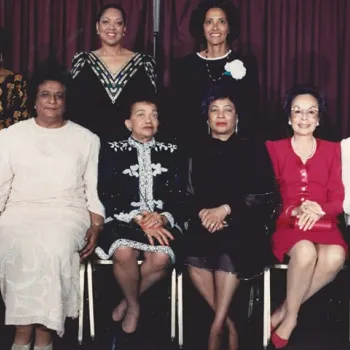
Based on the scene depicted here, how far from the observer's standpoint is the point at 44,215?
3338 millimetres

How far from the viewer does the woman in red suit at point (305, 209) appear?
3.30m

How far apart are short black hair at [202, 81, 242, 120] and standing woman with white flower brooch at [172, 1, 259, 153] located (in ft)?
0.86

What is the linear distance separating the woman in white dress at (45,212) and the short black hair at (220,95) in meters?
0.62

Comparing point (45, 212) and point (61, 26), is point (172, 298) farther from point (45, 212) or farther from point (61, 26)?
point (61, 26)

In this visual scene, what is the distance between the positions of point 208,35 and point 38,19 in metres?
1.41

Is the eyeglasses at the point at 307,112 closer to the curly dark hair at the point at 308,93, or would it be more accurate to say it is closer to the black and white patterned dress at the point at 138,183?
the curly dark hair at the point at 308,93

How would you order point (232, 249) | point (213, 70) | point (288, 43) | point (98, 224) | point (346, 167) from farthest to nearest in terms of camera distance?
point (288, 43) → point (213, 70) → point (346, 167) → point (98, 224) → point (232, 249)

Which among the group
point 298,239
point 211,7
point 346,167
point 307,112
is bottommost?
point 298,239

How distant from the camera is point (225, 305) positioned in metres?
3.21

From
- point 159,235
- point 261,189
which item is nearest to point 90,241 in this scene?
point 159,235

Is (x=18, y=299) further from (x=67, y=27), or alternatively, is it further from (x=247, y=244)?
(x=67, y=27)

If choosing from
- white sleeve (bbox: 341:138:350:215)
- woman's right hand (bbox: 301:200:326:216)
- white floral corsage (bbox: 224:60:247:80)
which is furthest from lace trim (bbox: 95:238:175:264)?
white floral corsage (bbox: 224:60:247:80)

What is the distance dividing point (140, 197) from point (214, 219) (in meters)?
0.44

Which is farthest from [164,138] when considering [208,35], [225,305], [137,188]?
[225,305]
